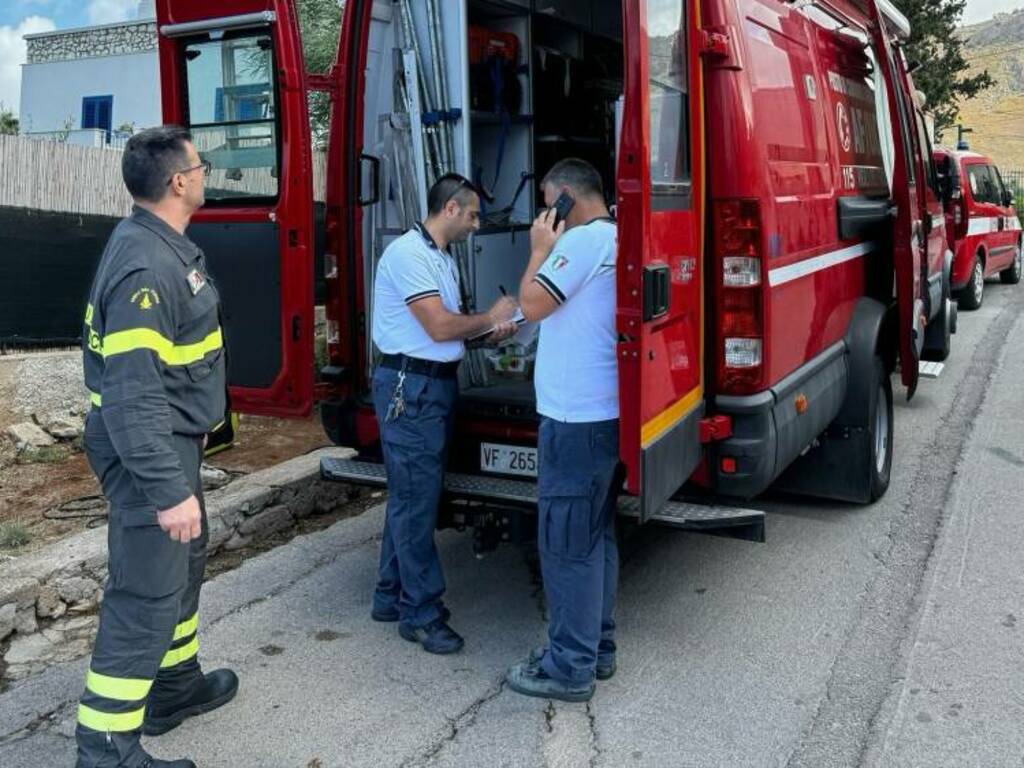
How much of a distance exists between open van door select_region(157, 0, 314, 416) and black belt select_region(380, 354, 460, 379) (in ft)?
2.15

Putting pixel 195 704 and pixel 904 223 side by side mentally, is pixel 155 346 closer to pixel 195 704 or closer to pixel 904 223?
pixel 195 704

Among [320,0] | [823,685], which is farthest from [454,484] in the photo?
[320,0]

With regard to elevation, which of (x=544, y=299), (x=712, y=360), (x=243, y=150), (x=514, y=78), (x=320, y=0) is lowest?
(x=712, y=360)

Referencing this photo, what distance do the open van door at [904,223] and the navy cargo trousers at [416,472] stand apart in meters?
2.67

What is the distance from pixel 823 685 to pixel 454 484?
157 cm

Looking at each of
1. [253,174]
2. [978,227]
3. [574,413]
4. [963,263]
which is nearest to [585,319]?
[574,413]

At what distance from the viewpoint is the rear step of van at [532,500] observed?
12.3 feet

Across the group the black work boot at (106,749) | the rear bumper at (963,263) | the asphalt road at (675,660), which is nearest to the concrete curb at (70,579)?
the asphalt road at (675,660)

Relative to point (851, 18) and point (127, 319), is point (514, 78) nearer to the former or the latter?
point (851, 18)

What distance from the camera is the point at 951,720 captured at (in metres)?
3.44

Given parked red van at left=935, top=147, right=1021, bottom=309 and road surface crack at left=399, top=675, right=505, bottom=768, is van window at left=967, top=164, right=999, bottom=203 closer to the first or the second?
parked red van at left=935, top=147, right=1021, bottom=309

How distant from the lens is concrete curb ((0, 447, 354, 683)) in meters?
4.06

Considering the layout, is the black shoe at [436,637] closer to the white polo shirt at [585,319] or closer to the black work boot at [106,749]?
the white polo shirt at [585,319]

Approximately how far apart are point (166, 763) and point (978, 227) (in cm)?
1271
